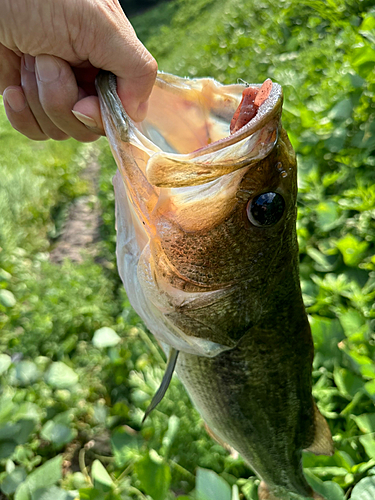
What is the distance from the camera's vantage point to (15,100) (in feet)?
5.05

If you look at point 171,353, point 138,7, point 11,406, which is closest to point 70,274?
point 11,406

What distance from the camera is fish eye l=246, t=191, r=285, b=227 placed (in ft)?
3.51

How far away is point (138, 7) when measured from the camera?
801 inches

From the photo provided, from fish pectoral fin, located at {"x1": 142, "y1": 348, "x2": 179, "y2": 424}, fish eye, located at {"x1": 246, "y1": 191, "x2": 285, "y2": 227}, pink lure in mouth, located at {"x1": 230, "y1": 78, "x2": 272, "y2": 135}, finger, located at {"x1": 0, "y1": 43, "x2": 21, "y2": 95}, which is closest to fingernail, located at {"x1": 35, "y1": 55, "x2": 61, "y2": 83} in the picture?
finger, located at {"x1": 0, "y1": 43, "x2": 21, "y2": 95}

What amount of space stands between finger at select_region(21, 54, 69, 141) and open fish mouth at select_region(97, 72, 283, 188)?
386mm

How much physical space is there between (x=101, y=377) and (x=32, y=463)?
0.70m

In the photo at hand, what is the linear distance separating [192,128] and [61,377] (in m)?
1.82

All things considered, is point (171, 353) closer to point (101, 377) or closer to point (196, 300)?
point (196, 300)

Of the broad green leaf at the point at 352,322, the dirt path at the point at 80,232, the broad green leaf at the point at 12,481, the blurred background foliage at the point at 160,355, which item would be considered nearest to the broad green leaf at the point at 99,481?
the blurred background foliage at the point at 160,355

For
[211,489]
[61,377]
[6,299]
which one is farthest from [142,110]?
[6,299]

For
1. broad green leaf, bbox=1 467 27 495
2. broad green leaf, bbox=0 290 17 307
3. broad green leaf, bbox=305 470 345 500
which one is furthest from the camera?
broad green leaf, bbox=0 290 17 307

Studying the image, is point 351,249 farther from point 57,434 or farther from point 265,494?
A: point 57,434

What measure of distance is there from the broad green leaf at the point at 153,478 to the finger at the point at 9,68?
157 cm

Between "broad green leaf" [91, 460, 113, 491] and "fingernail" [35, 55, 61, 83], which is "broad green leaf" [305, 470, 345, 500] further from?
"fingernail" [35, 55, 61, 83]
